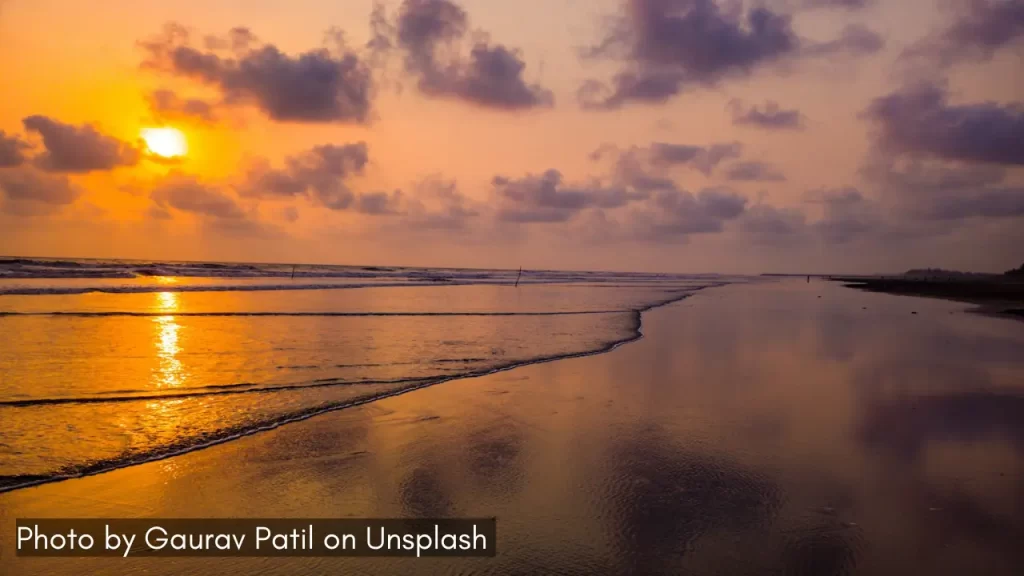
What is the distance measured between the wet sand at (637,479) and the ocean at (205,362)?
3.10ft

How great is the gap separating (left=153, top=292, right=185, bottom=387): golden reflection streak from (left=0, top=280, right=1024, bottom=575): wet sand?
4.51m

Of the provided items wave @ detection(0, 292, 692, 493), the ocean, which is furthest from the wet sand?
the ocean

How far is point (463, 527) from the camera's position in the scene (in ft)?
18.2

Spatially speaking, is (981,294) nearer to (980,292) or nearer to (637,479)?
(980,292)

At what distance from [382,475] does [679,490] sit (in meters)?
3.42

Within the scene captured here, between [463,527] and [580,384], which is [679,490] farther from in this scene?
[580,384]

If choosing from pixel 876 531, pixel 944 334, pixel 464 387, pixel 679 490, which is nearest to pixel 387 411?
pixel 464 387

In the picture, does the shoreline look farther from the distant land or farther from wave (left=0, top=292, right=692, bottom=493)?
wave (left=0, top=292, right=692, bottom=493)

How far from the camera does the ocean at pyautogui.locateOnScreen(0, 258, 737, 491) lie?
317 inches

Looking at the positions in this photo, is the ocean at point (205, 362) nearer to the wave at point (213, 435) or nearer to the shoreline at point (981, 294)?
the wave at point (213, 435)

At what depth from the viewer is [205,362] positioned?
13.7m

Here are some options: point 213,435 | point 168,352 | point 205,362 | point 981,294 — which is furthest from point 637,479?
point 981,294

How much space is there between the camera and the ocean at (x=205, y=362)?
26.4 feet

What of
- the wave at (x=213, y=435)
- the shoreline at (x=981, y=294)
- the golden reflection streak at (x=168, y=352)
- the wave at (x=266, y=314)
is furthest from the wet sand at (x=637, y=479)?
the shoreline at (x=981, y=294)
